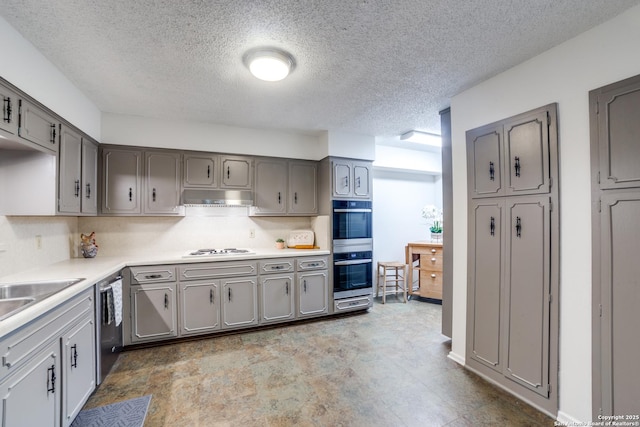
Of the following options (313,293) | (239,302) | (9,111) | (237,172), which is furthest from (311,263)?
(9,111)

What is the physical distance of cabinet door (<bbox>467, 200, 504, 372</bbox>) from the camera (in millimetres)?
2248

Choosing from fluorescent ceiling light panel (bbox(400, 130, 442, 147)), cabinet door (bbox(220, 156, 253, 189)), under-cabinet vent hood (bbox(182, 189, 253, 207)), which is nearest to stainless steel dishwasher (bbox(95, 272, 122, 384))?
under-cabinet vent hood (bbox(182, 189, 253, 207))

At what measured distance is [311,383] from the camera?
2.30 metres

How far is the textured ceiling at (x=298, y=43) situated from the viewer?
63.3 inches

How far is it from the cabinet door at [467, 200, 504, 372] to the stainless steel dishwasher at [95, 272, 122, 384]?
3073 mm

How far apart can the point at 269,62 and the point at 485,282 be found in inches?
97.4

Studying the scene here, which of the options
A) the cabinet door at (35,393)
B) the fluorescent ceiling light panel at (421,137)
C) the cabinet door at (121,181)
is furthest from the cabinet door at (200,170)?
the fluorescent ceiling light panel at (421,137)

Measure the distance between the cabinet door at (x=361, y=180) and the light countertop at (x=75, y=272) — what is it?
39.0 inches

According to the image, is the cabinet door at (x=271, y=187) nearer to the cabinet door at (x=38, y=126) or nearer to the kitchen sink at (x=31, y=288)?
the cabinet door at (x=38, y=126)

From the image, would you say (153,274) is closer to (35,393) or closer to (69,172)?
(69,172)

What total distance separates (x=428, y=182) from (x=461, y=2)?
420 cm

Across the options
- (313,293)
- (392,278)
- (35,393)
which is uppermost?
(35,393)

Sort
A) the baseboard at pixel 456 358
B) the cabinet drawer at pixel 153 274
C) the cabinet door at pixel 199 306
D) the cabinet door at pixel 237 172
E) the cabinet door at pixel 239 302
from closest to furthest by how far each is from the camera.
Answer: the baseboard at pixel 456 358 < the cabinet drawer at pixel 153 274 < the cabinet door at pixel 199 306 < the cabinet door at pixel 239 302 < the cabinet door at pixel 237 172

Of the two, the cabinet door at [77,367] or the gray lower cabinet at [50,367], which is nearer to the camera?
the gray lower cabinet at [50,367]
